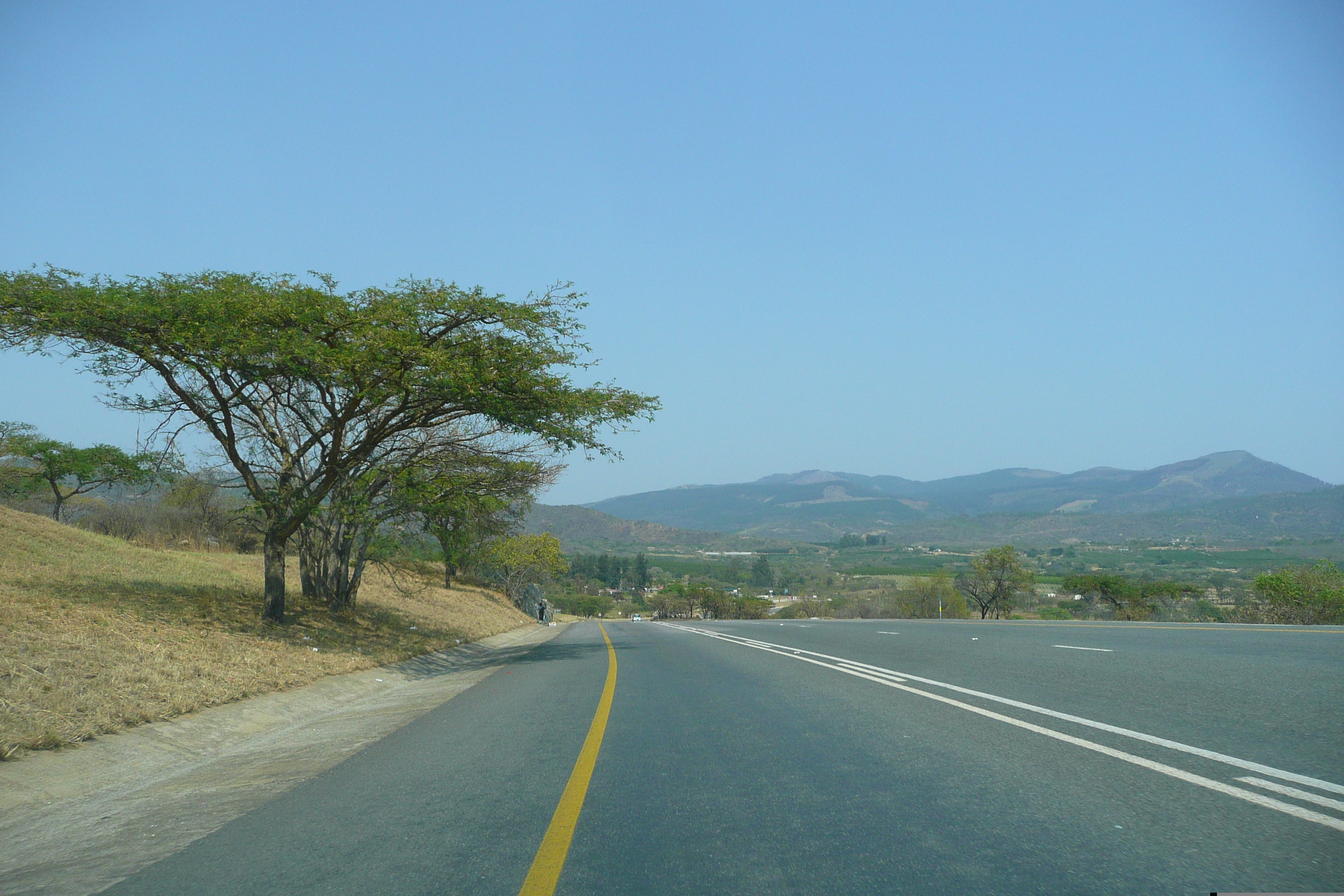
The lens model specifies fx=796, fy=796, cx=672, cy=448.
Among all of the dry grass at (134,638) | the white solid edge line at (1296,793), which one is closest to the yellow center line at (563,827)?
the white solid edge line at (1296,793)

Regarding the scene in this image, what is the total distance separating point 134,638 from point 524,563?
45.3m

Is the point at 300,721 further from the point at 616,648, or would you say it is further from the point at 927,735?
the point at 616,648

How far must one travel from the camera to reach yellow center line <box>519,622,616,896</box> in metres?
4.11

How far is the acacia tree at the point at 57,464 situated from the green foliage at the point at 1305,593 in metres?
42.0

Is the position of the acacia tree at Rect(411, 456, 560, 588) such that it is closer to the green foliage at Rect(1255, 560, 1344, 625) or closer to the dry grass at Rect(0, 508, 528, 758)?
the dry grass at Rect(0, 508, 528, 758)

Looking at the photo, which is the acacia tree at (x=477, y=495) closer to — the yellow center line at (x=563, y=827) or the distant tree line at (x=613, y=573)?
the yellow center line at (x=563, y=827)

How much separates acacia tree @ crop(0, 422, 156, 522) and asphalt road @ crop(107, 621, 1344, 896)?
27.8 m

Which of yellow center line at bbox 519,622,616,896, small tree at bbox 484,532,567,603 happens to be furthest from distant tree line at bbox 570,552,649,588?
yellow center line at bbox 519,622,616,896

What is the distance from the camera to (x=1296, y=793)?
4891 millimetres

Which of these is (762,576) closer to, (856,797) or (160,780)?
(160,780)

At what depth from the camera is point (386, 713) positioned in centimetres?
1125

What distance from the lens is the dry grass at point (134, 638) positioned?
839cm

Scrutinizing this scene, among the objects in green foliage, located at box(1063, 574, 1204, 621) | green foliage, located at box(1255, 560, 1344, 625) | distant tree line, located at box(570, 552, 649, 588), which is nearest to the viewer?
green foliage, located at box(1255, 560, 1344, 625)

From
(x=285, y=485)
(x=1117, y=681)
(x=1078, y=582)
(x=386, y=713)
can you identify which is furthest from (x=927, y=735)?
(x=1078, y=582)
